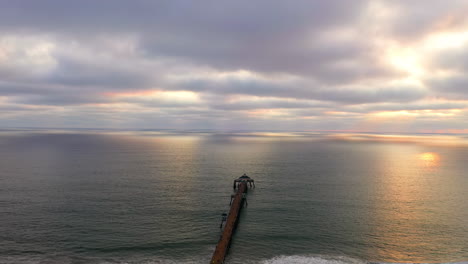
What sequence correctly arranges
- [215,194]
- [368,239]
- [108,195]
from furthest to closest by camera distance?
→ [215,194]
[108,195]
[368,239]

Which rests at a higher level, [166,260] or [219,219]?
[219,219]

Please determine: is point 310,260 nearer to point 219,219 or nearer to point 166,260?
point 166,260

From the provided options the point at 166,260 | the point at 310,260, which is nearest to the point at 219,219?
the point at 166,260

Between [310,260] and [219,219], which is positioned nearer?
[310,260]

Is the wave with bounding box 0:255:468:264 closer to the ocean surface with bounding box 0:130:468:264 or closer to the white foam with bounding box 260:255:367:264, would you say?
the white foam with bounding box 260:255:367:264

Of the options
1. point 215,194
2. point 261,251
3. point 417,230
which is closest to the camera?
point 261,251

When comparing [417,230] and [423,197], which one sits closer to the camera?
[417,230]

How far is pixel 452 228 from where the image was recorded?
46094 mm

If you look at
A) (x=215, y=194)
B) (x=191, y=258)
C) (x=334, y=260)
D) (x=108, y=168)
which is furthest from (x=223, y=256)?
(x=108, y=168)

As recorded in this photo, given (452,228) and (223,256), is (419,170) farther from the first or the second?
(223,256)

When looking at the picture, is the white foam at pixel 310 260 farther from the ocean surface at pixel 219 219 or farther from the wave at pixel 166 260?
the ocean surface at pixel 219 219

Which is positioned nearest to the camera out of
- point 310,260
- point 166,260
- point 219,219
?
point 166,260

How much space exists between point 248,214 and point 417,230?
1115 inches

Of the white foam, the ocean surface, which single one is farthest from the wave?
the ocean surface
